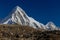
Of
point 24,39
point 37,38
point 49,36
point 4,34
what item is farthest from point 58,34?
point 4,34

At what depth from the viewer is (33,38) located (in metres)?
111

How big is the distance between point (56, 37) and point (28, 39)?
19967mm

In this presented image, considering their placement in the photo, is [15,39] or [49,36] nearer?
[49,36]

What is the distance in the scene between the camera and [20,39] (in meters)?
111

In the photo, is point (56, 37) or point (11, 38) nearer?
point (56, 37)

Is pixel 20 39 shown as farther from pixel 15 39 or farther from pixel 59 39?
pixel 59 39

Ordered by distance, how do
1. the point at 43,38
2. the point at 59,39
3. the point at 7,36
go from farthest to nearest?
the point at 7,36, the point at 43,38, the point at 59,39

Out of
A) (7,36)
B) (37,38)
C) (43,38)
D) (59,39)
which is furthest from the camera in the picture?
(7,36)

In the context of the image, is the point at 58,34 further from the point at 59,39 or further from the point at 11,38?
the point at 11,38

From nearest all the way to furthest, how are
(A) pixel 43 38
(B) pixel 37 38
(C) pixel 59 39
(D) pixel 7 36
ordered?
(C) pixel 59 39 < (A) pixel 43 38 < (B) pixel 37 38 < (D) pixel 7 36

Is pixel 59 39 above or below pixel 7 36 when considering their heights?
below

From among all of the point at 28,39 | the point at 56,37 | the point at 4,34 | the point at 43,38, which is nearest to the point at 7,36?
the point at 4,34

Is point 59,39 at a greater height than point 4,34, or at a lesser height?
lesser

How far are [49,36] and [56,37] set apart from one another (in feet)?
12.2
